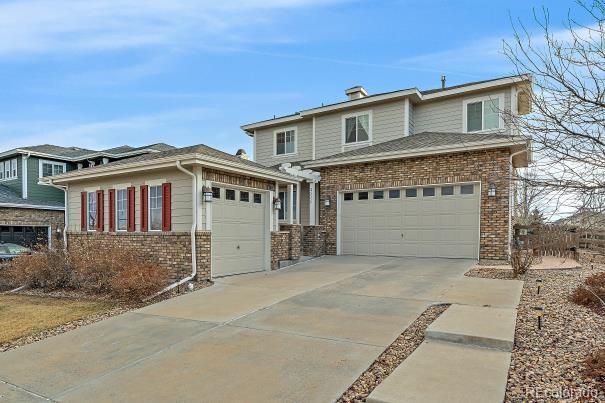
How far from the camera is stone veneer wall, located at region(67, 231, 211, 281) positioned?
31.2 ft

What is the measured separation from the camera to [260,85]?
50.7 feet

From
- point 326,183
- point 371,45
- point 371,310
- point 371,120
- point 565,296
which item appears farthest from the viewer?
point 371,120

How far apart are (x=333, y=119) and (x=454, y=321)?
12.8 meters

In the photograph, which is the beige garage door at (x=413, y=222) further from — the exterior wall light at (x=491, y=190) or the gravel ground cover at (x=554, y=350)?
the gravel ground cover at (x=554, y=350)

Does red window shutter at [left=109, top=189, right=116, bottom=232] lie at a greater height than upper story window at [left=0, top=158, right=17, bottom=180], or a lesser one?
lesser

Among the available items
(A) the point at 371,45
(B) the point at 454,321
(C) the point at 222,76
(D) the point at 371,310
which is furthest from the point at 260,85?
(B) the point at 454,321

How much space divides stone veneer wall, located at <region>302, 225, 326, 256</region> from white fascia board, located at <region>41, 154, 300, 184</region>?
2.43 meters

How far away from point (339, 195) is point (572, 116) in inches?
433

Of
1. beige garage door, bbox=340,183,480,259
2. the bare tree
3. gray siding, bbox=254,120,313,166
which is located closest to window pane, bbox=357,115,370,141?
gray siding, bbox=254,120,313,166

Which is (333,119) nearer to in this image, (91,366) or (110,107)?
(110,107)

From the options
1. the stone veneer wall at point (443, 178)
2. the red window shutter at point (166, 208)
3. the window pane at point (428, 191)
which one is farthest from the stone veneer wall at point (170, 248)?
the window pane at point (428, 191)

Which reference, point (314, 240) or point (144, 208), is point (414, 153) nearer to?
point (314, 240)

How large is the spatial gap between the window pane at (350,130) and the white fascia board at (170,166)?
4761 millimetres

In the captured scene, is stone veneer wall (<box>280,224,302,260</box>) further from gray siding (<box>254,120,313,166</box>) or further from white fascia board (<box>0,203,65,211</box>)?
white fascia board (<box>0,203,65,211</box>)
